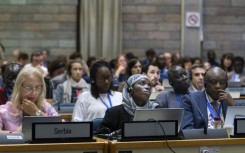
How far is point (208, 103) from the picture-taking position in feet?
22.9

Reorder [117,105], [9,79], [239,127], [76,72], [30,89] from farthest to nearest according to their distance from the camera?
[76,72] < [9,79] < [117,105] < [30,89] < [239,127]

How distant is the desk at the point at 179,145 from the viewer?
5469 millimetres

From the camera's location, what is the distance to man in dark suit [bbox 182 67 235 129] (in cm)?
679

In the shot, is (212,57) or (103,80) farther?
(212,57)

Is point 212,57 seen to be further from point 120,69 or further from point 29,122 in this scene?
point 29,122

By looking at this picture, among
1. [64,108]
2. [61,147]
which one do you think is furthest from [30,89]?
[64,108]

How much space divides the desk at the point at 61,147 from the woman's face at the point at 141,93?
115 cm

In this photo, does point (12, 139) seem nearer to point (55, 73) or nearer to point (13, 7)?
point (55, 73)

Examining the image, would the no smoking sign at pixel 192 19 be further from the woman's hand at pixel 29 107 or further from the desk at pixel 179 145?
the desk at pixel 179 145

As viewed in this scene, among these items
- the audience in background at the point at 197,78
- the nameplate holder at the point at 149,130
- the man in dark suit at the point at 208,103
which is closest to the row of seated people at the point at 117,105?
the man in dark suit at the point at 208,103

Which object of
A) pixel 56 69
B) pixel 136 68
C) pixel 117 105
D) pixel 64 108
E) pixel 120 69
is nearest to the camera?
pixel 117 105

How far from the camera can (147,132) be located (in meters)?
5.62

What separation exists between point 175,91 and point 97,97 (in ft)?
3.10

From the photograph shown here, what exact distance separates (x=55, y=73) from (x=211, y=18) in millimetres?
5798
